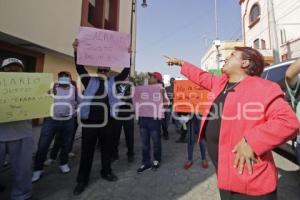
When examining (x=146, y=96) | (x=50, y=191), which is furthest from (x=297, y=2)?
(x=50, y=191)

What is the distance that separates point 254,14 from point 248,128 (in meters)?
24.7

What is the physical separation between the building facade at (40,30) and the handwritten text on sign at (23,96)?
4.00 meters

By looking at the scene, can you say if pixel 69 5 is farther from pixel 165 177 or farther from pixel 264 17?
pixel 264 17

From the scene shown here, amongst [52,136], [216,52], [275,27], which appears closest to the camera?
[52,136]

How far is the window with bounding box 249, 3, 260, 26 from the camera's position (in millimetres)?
22438

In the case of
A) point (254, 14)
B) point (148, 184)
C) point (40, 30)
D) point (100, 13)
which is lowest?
point (148, 184)

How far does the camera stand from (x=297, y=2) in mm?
16641

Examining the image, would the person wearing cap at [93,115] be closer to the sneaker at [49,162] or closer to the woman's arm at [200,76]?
the sneaker at [49,162]

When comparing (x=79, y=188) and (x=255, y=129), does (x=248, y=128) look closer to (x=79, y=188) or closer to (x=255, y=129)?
(x=255, y=129)

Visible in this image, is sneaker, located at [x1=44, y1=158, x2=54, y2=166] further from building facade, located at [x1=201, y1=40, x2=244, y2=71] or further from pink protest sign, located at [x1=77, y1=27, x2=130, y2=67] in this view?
building facade, located at [x1=201, y1=40, x2=244, y2=71]

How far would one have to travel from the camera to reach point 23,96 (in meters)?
3.19

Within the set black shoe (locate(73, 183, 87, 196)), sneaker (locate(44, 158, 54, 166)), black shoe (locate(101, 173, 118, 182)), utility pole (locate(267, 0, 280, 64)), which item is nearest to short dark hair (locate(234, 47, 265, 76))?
black shoe (locate(73, 183, 87, 196))

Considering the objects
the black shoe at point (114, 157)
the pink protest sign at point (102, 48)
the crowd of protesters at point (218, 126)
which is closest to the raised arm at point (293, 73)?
the crowd of protesters at point (218, 126)

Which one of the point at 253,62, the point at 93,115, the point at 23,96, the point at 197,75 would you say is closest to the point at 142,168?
the point at 93,115
